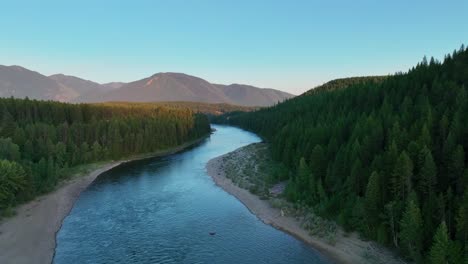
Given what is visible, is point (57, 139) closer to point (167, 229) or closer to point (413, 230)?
point (167, 229)

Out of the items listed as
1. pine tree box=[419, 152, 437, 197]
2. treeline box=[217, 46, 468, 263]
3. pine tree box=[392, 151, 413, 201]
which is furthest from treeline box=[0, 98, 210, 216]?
pine tree box=[419, 152, 437, 197]

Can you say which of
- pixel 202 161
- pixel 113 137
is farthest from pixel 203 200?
pixel 113 137

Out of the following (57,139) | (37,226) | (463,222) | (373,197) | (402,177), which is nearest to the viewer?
(463,222)

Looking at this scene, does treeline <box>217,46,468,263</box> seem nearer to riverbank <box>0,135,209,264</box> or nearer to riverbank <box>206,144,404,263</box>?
riverbank <box>206,144,404,263</box>

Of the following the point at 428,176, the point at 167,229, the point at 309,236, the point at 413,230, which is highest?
the point at 428,176

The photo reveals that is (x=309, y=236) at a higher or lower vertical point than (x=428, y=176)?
lower

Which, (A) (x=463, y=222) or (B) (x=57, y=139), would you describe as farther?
(B) (x=57, y=139)

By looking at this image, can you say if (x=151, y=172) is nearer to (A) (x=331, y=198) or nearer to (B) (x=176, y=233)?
(B) (x=176, y=233)

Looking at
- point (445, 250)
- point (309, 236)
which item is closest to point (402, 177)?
point (445, 250)
